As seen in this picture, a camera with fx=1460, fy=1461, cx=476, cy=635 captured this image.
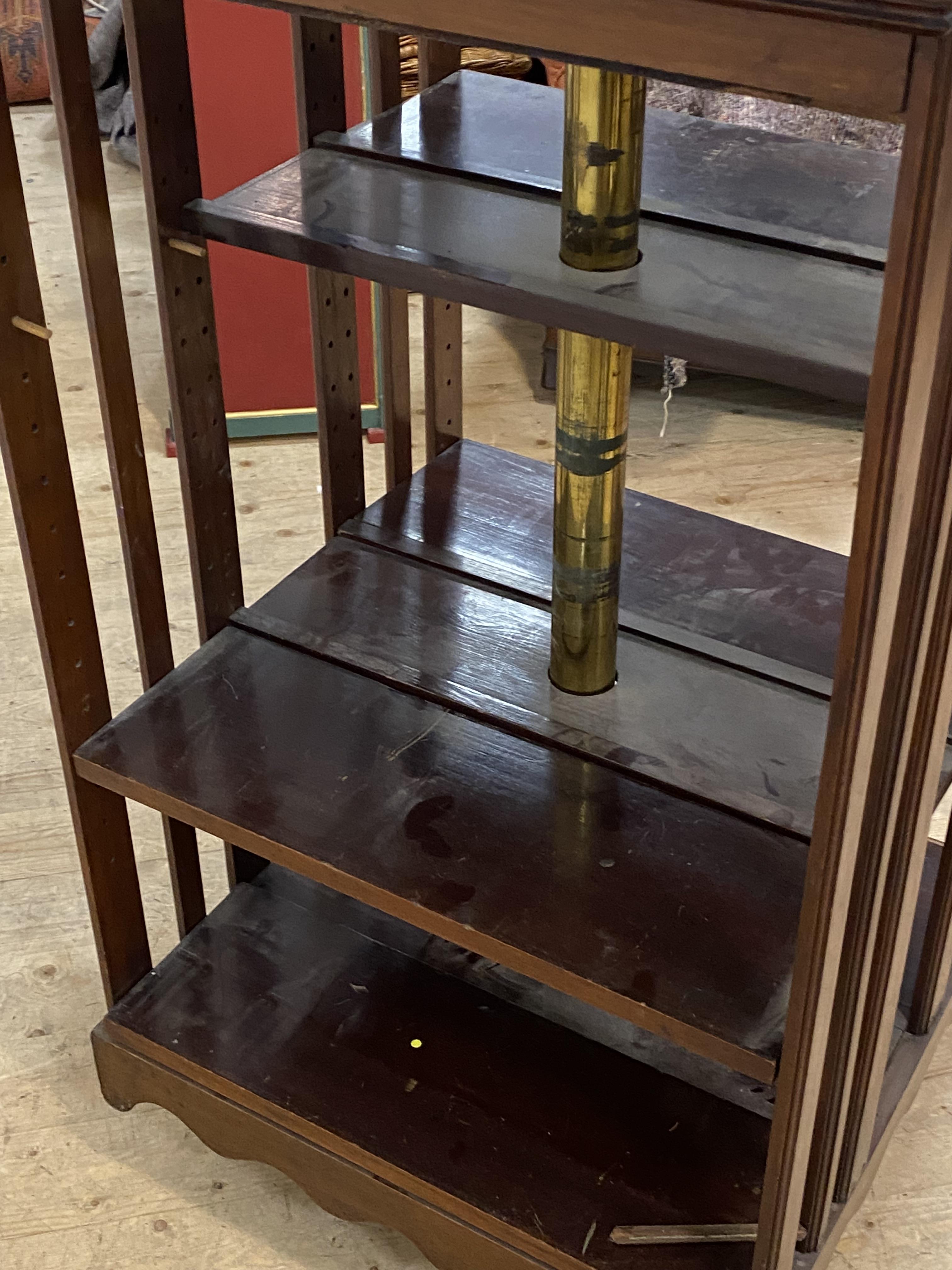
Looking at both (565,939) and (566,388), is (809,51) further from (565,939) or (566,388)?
(565,939)

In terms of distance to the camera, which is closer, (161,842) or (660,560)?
(660,560)

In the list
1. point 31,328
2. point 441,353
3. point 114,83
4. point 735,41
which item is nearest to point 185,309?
point 31,328

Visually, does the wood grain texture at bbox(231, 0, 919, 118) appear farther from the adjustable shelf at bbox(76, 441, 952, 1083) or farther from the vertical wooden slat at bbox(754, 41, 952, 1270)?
the adjustable shelf at bbox(76, 441, 952, 1083)

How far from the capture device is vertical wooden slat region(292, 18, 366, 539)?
1474 mm

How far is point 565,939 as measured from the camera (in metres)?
1.25

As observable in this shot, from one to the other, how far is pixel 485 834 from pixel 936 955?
0.58 m

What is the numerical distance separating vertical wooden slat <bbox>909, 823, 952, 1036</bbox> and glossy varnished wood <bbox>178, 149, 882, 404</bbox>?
25.8 inches

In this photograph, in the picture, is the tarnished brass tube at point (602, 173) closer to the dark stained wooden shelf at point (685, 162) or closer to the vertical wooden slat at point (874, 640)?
the dark stained wooden shelf at point (685, 162)

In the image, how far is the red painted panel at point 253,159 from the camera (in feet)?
8.55

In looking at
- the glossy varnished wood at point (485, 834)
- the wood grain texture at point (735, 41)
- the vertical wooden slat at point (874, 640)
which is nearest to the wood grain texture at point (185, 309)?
the glossy varnished wood at point (485, 834)

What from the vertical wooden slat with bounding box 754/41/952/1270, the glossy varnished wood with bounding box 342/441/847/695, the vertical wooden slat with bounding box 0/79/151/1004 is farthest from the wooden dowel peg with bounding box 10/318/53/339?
the vertical wooden slat with bounding box 754/41/952/1270

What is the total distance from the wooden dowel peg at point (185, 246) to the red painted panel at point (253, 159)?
105 cm

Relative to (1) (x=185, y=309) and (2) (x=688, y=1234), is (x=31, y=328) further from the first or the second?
(2) (x=688, y=1234)

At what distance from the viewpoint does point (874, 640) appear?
91cm
